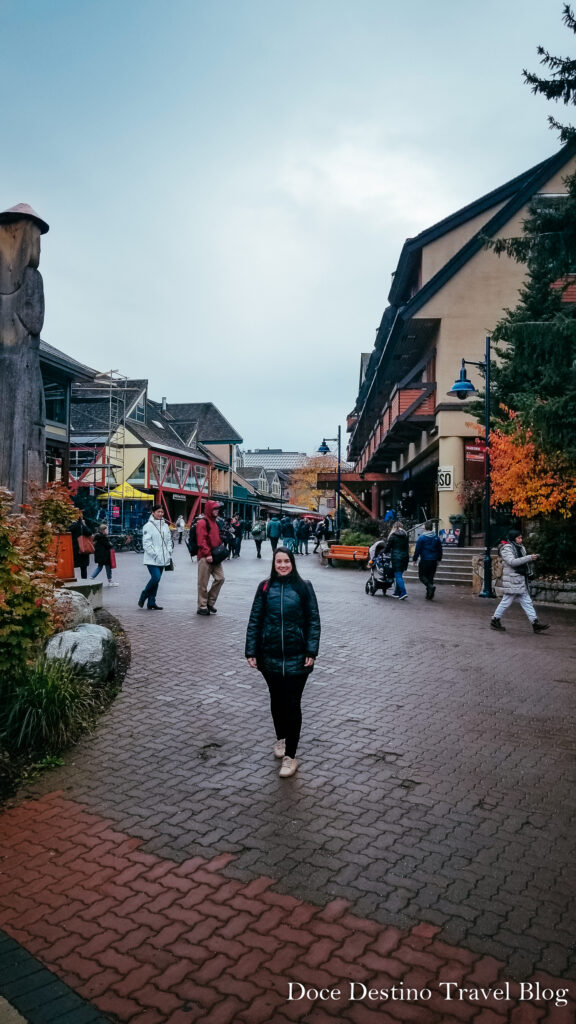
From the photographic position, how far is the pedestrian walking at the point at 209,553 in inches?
462

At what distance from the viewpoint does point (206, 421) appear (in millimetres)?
62750

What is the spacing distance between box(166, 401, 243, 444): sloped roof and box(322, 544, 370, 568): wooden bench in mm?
35877

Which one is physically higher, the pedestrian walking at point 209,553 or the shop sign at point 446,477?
the shop sign at point 446,477

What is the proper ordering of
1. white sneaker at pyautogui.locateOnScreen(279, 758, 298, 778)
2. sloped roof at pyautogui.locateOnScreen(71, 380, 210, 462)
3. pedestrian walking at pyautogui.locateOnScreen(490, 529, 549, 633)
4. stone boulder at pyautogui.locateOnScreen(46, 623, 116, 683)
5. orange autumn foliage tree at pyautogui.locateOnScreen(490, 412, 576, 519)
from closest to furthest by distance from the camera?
1. white sneaker at pyautogui.locateOnScreen(279, 758, 298, 778)
2. stone boulder at pyautogui.locateOnScreen(46, 623, 116, 683)
3. pedestrian walking at pyautogui.locateOnScreen(490, 529, 549, 633)
4. orange autumn foliage tree at pyautogui.locateOnScreen(490, 412, 576, 519)
5. sloped roof at pyautogui.locateOnScreen(71, 380, 210, 462)

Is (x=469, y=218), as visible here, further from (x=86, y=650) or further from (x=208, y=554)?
(x=86, y=650)

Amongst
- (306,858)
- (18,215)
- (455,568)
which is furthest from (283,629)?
(455,568)

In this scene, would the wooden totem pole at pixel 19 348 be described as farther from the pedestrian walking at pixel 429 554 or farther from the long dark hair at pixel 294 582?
the pedestrian walking at pixel 429 554

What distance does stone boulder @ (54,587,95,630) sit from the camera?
7075mm

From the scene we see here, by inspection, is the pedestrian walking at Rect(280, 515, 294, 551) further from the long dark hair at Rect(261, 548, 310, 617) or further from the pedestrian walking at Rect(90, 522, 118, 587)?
the long dark hair at Rect(261, 548, 310, 617)

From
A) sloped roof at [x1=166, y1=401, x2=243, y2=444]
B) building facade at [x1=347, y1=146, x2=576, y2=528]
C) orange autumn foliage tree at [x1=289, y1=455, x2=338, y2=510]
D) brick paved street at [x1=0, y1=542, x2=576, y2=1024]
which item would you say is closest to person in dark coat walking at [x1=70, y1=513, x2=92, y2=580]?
brick paved street at [x1=0, y1=542, x2=576, y2=1024]

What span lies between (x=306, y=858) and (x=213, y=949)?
2.83ft

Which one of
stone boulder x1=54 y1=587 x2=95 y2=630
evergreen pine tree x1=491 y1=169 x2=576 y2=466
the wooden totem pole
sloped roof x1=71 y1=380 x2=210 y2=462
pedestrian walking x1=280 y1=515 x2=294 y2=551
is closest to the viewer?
the wooden totem pole

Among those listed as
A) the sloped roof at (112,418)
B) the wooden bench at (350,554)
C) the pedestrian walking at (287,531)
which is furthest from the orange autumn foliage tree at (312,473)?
the wooden bench at (350,554)

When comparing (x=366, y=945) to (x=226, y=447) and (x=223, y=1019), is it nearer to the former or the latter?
(x=223, y=1019)
